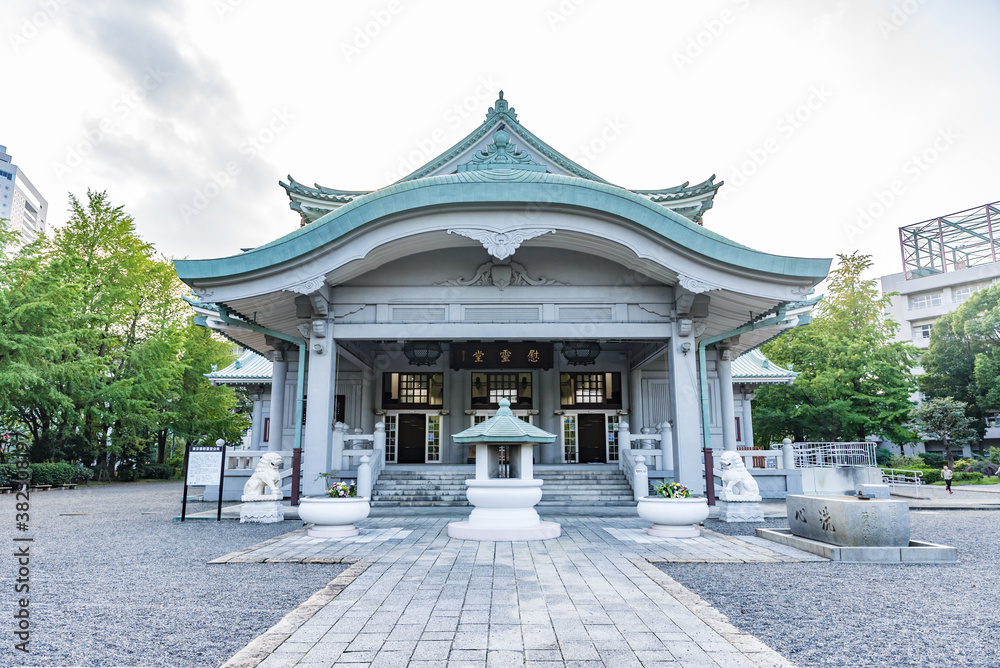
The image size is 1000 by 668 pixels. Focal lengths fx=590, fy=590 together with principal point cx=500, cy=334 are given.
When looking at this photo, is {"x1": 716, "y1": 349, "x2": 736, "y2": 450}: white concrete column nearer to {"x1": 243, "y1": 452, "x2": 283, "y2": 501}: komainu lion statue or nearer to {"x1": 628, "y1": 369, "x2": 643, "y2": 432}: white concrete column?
{"x1": 628, "y1": 369, "x2": 643, "y2": 432}: white concrete column

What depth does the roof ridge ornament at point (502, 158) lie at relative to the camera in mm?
15172

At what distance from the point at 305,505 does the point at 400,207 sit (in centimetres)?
621

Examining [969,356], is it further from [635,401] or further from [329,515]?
[329,515]

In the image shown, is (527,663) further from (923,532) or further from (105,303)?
(105,303)

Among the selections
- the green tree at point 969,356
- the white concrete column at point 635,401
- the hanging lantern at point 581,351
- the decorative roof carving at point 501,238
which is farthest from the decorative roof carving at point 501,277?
the green tree at point 969,356

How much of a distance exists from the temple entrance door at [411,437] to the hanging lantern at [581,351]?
16.9 ft

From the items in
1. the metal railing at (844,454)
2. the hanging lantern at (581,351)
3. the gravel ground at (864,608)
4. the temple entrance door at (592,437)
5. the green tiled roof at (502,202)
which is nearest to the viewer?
the gravel ground at (864,608)

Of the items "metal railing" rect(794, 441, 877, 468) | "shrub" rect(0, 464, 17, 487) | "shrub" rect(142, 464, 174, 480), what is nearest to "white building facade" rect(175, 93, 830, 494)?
"metal railing" rect(794, 441, 877, 468)

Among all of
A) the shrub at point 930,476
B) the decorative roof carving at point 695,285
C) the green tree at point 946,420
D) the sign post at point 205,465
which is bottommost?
the shrub at point 930,476

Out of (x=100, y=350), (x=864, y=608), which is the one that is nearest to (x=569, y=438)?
(x=864, y=608)

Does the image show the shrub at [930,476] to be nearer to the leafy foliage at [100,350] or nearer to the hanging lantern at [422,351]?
the hanging lantern at [422,351]

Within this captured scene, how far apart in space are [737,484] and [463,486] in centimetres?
649

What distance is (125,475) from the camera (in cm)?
3038

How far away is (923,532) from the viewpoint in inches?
442
